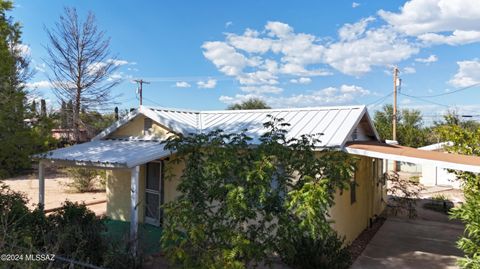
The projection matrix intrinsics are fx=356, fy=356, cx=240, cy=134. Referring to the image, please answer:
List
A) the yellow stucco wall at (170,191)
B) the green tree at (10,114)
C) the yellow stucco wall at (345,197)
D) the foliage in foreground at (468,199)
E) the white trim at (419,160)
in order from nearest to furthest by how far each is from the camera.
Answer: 1. the foliage in foreground at (468,199)
2. the white trim at (419,160)
3. the green tree at (10,114)
4. the yellow stucco wall at (345,197)
5. the yellow stucco wall at (170,191)

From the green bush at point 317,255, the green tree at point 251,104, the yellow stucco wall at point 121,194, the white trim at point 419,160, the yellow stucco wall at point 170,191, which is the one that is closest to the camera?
the white trim at point 419,160

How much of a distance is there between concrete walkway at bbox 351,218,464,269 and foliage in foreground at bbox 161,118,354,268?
4.32 meters

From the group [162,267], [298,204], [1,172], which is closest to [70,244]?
[162,267]

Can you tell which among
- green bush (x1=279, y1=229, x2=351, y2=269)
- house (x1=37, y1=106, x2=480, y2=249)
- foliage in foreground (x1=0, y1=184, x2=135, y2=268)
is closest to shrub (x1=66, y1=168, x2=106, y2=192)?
house (x1=37, y1=106, x2=480, y2=249)

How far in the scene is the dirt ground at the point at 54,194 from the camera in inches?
591

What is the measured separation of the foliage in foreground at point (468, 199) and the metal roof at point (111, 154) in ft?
20.1

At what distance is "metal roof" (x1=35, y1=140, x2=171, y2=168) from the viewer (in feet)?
28.5

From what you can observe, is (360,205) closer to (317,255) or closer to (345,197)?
(345,197)

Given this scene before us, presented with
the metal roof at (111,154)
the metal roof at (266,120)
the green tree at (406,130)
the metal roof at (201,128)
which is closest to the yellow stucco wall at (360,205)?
the metal roof at (266,120)

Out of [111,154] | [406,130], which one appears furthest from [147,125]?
[406,130]

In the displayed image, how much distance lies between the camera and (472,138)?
32.1ft

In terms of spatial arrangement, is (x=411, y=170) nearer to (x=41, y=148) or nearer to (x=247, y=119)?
(x=247, y=119)

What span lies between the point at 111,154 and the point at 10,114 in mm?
2511

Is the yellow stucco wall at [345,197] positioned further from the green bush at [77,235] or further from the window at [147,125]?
the green bush at [77,235]
